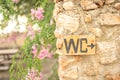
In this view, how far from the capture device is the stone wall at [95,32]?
2156 millimetres

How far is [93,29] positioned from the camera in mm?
2160

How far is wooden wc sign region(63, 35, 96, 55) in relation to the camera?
2.15m

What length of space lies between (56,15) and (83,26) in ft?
0.78

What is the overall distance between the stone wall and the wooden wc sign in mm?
34

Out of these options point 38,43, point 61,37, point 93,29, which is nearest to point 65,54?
point 61,37

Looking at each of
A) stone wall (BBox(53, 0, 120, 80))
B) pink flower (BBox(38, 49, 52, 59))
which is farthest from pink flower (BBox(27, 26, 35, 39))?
stone wall (BBox(53, 0, 120, 80))

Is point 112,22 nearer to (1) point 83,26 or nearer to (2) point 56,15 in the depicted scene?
(1) point 83,26

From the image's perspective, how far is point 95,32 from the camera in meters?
2.16

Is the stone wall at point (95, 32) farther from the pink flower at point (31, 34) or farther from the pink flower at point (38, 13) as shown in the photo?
the pink flower at point (31, 34)

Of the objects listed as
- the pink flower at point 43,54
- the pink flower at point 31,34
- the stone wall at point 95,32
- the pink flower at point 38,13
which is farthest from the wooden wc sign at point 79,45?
the pink flower at point 31,34

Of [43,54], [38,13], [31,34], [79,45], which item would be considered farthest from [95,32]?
[31,34]

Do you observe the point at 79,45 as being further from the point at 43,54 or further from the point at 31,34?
the point at 31,34

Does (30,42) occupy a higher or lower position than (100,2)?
lower

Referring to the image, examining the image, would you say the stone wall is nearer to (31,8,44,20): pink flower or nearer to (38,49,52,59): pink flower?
(38,49,52,59): pink flower
